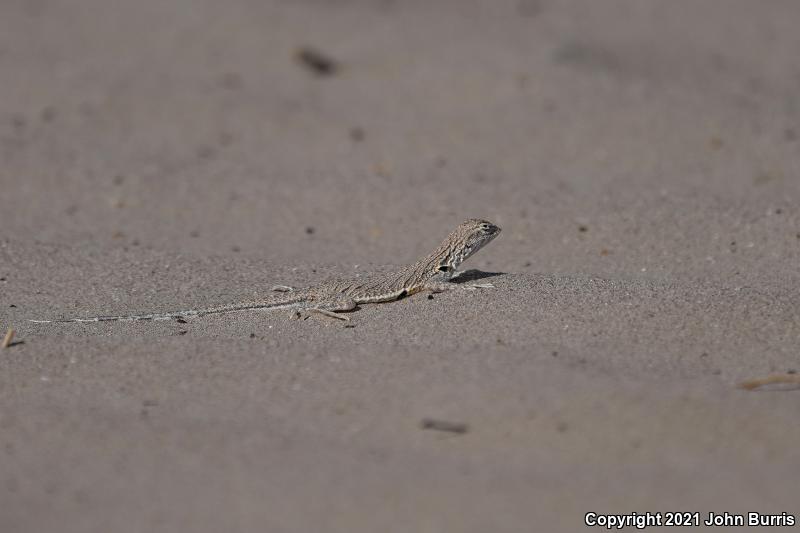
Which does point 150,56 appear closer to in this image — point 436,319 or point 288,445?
point 436,319

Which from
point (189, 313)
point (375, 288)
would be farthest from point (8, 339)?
point (375, 288)

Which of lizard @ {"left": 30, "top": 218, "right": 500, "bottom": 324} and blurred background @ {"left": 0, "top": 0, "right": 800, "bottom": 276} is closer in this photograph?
lizard @ {"left": 30, "top": 218, "right": 500, "bottom": 324}

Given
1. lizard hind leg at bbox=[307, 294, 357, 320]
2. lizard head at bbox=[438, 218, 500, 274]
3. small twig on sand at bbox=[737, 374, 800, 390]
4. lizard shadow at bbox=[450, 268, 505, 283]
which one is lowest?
small twig on sand at bbox=[737, 374, 800, 390]

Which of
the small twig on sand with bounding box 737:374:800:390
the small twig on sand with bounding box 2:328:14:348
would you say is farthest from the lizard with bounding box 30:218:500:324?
the small twig on sand with bounding box 737:374:800:390

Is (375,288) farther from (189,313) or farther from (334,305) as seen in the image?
(189,313)

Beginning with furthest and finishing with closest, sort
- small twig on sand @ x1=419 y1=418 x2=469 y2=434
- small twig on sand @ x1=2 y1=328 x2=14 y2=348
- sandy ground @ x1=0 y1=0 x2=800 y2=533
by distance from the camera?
small twig on sand @ x1=2 y1=328 x2=14 y2=348
small twig on sand @ x1=419 y1=418 x2=469 y2=434
sandy ground @ x1=0 y1=0 x2=800 y2=533

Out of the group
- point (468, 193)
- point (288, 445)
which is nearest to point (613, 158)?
point (468, 193)

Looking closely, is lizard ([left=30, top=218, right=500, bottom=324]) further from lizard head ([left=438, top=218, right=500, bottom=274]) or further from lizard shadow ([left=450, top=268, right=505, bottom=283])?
lizard shadow ([left=450, top=268, right=505, bottom=283])
